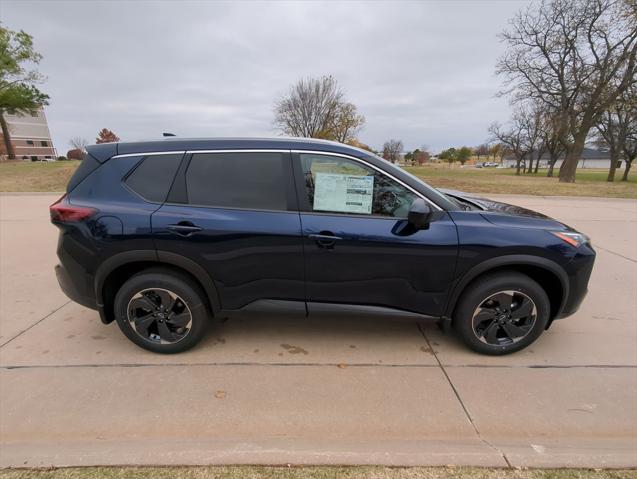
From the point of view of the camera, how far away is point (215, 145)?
8.93 feet

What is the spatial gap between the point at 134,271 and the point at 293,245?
4.60 feet

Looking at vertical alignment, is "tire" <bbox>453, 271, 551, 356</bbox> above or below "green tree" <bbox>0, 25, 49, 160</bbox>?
below

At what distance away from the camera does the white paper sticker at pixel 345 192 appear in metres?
2.63

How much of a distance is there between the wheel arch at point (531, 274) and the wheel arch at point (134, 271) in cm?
197

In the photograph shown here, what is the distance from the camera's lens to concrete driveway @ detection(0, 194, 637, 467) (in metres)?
1.96

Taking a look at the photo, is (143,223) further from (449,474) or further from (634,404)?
(634,404)

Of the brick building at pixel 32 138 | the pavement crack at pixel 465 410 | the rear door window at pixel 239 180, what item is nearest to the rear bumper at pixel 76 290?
the rear door window at pixel 239 180

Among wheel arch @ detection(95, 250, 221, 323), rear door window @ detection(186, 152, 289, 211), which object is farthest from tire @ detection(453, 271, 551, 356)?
wheel arch @ detection(95, 250, 221, 323)

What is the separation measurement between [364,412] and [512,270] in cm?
164

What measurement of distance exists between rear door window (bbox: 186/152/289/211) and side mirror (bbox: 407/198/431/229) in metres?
0.96


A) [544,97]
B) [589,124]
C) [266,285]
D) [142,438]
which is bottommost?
[142,438]

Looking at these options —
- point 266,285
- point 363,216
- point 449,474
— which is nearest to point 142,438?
point 266,285

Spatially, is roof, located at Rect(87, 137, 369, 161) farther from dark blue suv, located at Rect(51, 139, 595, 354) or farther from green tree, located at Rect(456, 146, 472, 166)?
green tree, located at Rect(456, 146, 472, 166)

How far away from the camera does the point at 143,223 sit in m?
2.60
